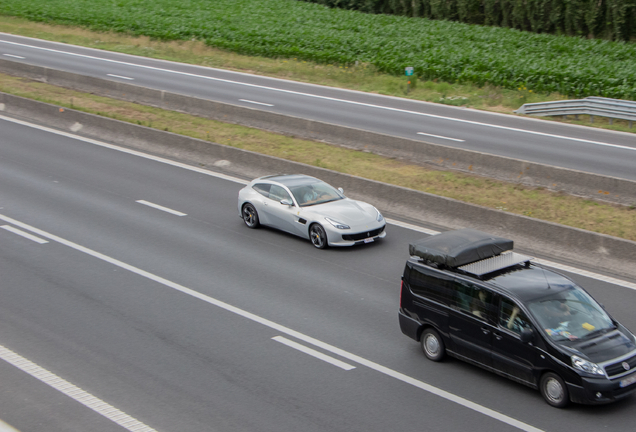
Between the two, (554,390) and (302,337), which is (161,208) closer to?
(302,337)

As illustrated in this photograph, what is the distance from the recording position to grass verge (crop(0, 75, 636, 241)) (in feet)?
50.9

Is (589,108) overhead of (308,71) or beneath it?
beneath

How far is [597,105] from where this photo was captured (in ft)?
93.9

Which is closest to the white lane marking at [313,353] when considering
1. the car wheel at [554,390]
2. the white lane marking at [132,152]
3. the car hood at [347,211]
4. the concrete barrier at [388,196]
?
the car wheel at [554,390]

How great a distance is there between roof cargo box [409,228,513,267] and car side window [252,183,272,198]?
639 centimetres

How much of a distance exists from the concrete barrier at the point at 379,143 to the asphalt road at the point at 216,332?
4235 millimetres

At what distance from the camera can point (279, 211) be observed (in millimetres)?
15461

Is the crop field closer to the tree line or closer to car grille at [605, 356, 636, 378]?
the tree line

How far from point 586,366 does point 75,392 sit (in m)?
6.28

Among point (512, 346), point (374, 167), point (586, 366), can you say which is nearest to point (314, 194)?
point (374, 167)

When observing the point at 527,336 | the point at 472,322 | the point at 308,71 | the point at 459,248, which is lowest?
the point at 472,322

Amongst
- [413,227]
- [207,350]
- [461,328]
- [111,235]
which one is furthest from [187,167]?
[461,328]

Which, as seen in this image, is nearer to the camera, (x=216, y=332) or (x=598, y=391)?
(x=598, y=391)

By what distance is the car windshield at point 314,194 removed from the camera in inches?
607
